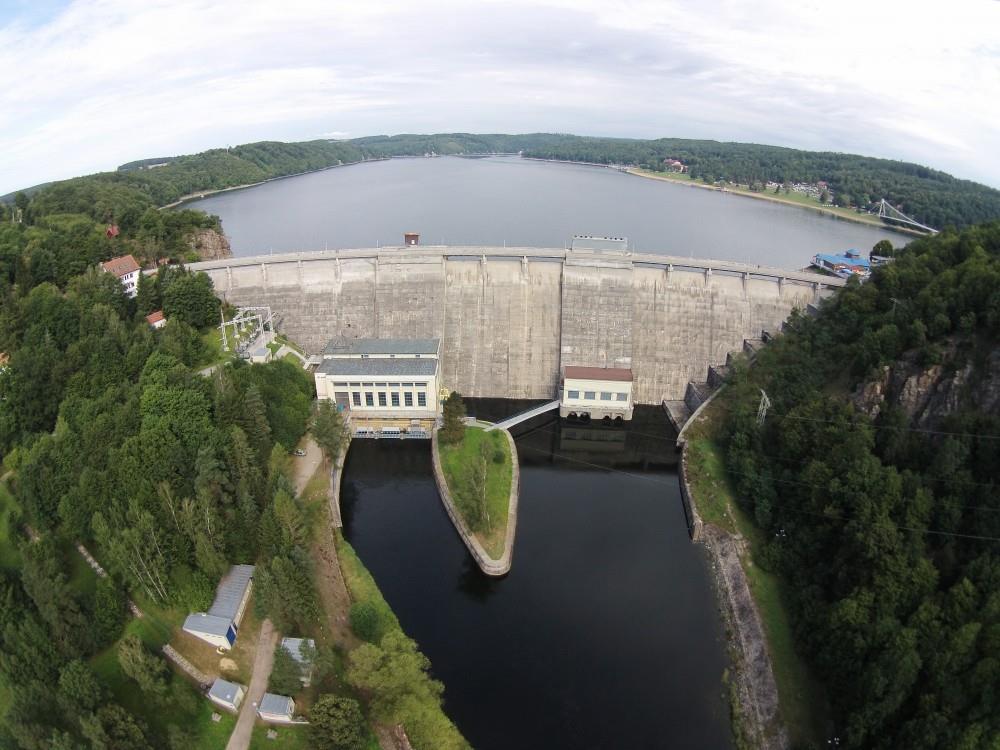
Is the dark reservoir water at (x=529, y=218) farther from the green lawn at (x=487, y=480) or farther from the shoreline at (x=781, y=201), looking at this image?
the green lawn at (x=487, y=480)

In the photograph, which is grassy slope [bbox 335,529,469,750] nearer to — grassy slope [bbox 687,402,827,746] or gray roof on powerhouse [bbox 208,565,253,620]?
gray roof on powerhouse [bbox 208,565,253,620]

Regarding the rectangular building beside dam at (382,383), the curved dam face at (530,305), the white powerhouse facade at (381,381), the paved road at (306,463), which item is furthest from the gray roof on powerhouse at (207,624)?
the curved dam face at (530,305)

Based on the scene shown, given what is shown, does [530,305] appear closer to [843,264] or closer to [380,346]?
[380,346]

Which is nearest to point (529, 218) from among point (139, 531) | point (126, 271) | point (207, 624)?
point (126, 271)

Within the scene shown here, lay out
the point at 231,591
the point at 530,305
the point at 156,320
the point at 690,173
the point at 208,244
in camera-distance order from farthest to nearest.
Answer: the point at 690,173 < the point at 208,244 < the point at 530,305 < the point at 156,320 < the point at 231,591

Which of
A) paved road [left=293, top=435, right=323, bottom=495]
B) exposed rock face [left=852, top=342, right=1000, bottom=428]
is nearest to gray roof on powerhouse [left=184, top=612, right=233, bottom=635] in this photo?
paved road [left=293, top=435, right=323, bottom=495]

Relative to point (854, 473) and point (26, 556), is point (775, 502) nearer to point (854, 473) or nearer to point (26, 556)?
point (854, 473)

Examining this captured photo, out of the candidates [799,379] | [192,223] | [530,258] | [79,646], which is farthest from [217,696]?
[192,223]
